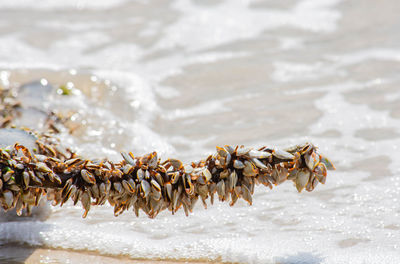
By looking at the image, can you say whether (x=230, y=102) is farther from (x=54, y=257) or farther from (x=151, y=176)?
(x=151, y=176)

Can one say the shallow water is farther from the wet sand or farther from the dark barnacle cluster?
the dark barnacle cluster

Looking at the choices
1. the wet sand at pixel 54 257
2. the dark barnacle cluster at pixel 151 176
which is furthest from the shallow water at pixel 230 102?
the dark barnacle cluster at pixel 151 176

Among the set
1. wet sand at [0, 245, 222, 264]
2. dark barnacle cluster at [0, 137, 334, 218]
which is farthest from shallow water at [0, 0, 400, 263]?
dark barnacle cluster at [0, 137, 334, 218]

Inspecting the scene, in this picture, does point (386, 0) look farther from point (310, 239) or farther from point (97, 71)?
point (310, 239)

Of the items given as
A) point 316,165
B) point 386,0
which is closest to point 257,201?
point 316,165

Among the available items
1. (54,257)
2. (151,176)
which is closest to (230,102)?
(54,257)
